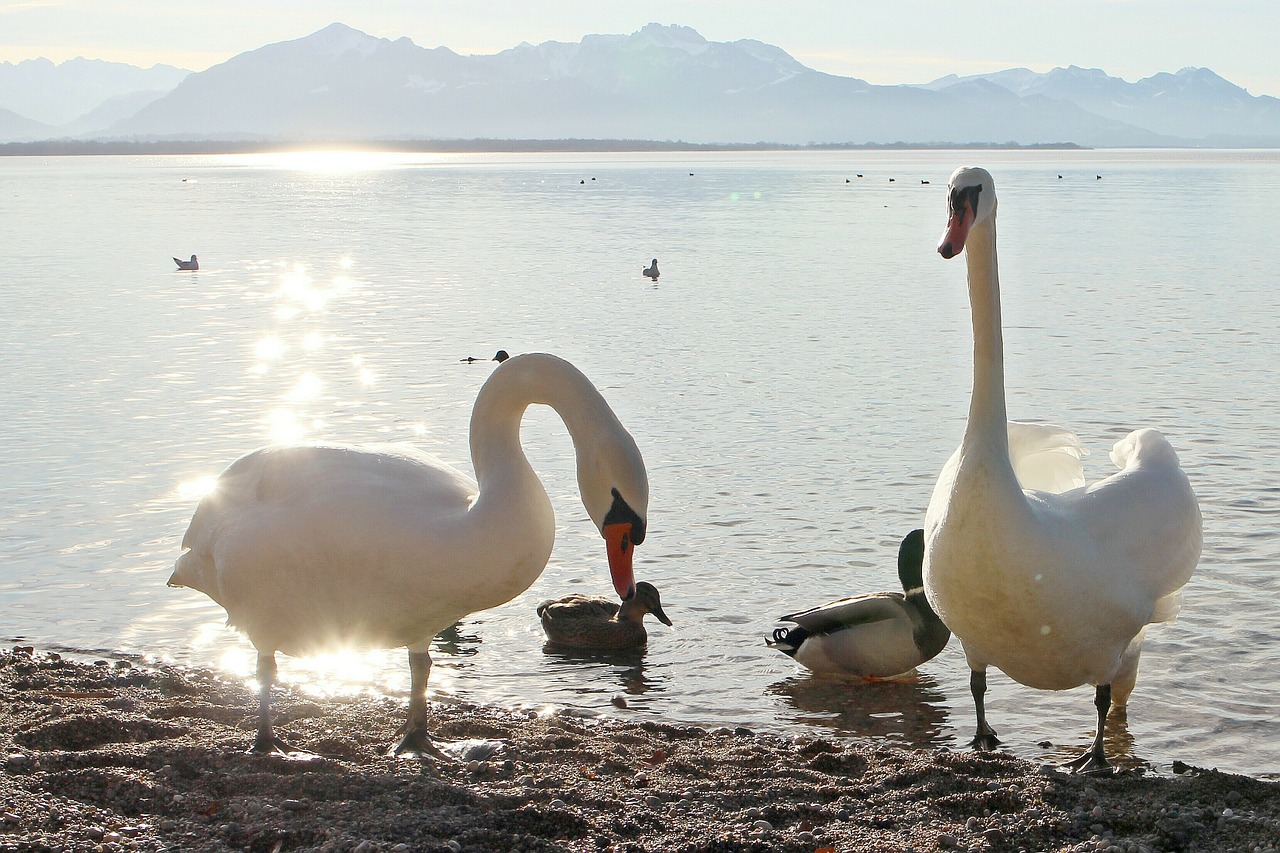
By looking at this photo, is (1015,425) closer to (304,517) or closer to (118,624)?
(304,517)

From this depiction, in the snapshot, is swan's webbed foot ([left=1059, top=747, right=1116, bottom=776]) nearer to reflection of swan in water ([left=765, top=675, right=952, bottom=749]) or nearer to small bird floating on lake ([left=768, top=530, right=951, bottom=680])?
reflection of swan in water ([left=765, top=675, right=952, bottom=749])

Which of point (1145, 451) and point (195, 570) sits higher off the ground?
point (1145, 451)

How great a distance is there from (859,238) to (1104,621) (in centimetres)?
3267

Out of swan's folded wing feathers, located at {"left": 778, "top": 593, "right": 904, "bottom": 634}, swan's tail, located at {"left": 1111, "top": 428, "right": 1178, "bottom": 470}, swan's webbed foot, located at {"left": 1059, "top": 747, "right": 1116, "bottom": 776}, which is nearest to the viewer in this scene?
swan's webbed foot, located at {"left": 1059, "top": 747, "right": 1116, "bottom": 776}

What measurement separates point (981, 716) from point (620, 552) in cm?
198

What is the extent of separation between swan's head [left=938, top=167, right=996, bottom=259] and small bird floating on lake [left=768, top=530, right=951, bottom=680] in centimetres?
256

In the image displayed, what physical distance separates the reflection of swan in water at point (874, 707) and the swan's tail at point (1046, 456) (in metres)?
1.24

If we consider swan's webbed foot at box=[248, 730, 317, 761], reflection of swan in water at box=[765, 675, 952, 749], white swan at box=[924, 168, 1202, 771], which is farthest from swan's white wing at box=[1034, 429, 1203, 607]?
swan's webbed foot at box=[248, 730, 317, 761]

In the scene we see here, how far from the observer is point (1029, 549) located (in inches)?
192

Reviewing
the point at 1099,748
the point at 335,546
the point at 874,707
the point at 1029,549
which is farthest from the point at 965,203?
the point at 874,707

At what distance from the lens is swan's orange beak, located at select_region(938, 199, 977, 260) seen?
195 inches

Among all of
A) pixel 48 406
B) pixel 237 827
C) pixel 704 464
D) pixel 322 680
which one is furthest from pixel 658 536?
pixel 48 406

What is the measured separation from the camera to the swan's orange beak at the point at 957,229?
A: 4.96 metres

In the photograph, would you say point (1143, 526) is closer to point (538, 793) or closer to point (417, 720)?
point (538, 793)
